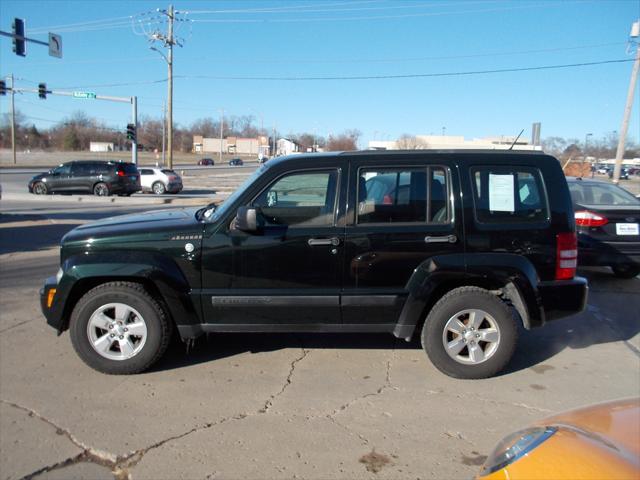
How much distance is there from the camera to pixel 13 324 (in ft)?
18.2

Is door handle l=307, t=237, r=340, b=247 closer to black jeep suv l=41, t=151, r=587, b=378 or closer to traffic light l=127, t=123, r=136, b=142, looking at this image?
black jeep suv l=41, t=151, r=587, b=378

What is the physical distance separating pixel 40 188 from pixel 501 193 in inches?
994

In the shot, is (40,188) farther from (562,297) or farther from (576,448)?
(576,448)

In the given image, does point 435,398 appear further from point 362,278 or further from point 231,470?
point 231,470

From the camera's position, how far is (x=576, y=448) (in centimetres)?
176

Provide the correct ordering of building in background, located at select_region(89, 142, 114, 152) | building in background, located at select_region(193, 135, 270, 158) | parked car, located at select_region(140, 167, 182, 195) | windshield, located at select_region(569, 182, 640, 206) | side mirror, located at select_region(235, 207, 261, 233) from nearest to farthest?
side mirror, located at select_region(235, 207, 261, 233) → windshield, located at select_region(569, 182, 640, 206) → parked car, located at select_region(140, 167, 182, 195) → building in background, located at select_region(193, 135, 270, 158) → building in background, located at select_region(89, 142, 114, 152)

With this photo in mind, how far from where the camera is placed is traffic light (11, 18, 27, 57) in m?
20.2

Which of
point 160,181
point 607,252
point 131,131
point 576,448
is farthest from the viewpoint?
point 131,131

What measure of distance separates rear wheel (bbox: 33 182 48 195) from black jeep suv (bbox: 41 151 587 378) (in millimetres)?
23233

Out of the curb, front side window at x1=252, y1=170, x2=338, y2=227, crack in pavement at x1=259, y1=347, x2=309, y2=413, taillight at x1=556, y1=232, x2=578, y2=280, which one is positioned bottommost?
crack in pavement at x1=259, y1=347, x2=309, y2=413

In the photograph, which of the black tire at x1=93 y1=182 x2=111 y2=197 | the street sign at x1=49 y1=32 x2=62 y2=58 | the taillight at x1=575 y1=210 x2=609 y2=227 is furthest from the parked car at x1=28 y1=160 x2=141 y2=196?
the taillight at x1=575 y1=210 x2=609 y2=227

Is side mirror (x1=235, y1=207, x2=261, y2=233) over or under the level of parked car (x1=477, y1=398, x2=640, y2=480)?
over

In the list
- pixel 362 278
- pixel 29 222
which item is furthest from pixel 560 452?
pixel 29 222

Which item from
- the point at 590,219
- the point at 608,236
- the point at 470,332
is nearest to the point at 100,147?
the point at 590,219
